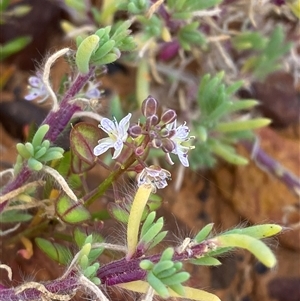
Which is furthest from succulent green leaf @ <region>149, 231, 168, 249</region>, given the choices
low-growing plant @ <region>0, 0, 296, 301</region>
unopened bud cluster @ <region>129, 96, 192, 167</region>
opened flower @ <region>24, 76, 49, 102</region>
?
opened flower @ <region>24, 76, 49, 102</region>

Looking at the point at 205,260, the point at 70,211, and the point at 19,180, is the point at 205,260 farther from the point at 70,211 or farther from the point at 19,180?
the point at 19,180

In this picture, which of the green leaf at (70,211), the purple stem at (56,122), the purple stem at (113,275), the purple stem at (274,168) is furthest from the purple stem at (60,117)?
the purple stem at (274,168)

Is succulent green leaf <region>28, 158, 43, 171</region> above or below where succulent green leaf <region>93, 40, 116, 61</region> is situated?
below

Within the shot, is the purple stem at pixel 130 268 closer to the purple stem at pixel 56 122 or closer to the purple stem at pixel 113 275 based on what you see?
the purple stem at pixel 113 275

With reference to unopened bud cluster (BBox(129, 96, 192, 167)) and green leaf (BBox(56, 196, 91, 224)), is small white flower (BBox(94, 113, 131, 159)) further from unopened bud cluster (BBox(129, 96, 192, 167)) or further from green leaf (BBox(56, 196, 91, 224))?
green leaf (BBox(56, 196, 91, 224))

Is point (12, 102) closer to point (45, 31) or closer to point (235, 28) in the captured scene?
point (45, 31)

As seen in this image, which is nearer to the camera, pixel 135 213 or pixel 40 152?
pixel 135 213

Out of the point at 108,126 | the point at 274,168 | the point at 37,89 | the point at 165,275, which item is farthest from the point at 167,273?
the point at 274,168
